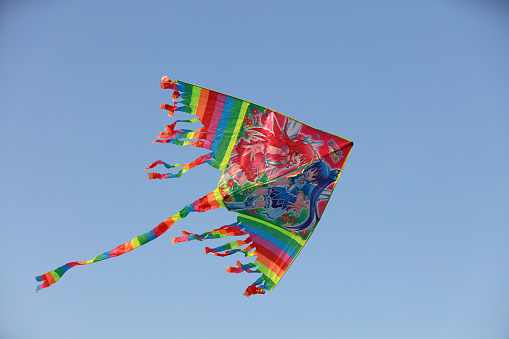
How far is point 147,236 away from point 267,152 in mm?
3226

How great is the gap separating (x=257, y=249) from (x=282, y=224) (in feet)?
2.77

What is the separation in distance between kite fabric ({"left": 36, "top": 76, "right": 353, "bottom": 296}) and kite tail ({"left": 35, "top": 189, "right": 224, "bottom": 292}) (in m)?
0.02

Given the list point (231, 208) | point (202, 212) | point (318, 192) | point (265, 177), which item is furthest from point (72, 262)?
point (318, 192)

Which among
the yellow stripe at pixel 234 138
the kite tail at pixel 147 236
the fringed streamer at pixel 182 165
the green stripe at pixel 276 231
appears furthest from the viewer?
the green stripe at pixel 276 231

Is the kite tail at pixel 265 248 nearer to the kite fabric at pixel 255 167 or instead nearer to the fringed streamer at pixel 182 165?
the kite fabric at pixel 255 167

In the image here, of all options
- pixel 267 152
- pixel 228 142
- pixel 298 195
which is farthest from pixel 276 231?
pixel 228 142

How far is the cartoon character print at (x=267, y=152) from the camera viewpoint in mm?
10984

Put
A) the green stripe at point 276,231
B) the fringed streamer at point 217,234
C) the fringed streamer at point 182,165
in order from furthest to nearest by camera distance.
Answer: the green stripe at point 276,231
the fringed streamer at point 182,165
the fringed streamer at point 217,234

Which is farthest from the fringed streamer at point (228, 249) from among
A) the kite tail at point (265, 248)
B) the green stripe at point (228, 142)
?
the green stripe at point (228, 142)

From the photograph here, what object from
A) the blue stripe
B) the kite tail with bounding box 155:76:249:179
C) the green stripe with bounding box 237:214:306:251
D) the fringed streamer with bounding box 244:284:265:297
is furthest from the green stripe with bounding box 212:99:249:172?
the fringed streamer with bounding box 244:284:265:297

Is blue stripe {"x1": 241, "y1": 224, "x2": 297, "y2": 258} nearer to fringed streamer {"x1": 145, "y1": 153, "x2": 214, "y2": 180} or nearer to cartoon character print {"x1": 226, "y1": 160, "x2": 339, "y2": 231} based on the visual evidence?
cartoon character print {"x1": 226, "y1": 160, "x2": 339, "y2": 231}

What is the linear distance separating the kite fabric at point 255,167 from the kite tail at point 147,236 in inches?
0.9

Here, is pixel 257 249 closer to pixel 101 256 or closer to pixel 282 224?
pixel 282 224

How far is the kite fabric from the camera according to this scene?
10.9 metres
